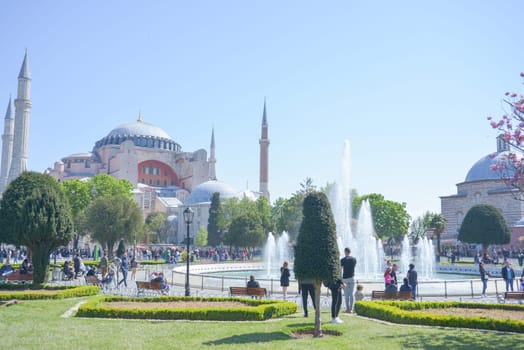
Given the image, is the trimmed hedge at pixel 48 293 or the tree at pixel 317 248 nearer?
the tree at pixel 317 248

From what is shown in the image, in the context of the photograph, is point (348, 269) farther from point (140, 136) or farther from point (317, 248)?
point (140, 136)

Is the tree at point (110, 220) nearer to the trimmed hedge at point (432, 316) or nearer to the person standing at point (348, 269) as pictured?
the person standing at point (348, 269)

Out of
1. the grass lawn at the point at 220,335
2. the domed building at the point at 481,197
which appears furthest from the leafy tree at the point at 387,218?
the grass lawn at the point at 220,335

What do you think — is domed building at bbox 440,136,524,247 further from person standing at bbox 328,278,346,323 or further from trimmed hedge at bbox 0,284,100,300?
trimmed hedge at bbox 0,284,100,300

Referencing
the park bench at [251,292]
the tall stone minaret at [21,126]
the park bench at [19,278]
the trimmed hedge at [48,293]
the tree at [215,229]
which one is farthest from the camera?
the tree at [215,229]

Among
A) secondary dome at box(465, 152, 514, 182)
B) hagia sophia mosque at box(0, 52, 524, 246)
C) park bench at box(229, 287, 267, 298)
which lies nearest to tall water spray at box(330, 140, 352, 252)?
park bench at box(229, 287, 267, 298)

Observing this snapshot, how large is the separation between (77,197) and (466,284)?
109 ft

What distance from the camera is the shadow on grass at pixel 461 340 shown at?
7.33m

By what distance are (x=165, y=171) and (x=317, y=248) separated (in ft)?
251

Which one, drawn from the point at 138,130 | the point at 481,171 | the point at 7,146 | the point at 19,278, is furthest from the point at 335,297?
the point at 138,130

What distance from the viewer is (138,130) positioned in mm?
82875

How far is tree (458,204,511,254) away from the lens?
122ft

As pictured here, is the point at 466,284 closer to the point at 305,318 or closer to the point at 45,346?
the point at 305,318

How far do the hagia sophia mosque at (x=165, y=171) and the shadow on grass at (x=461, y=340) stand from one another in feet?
136
